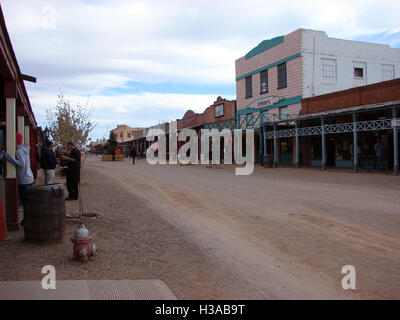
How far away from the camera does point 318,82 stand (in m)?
26.5

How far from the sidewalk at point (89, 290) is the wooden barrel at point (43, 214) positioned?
1637 mm

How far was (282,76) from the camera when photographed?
2809 centimetres

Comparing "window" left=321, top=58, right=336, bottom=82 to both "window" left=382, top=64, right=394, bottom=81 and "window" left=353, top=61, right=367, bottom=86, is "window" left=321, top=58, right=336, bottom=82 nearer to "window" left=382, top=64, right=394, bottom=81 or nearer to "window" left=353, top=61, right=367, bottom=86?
"window" left=353, top=61, right=367, bottom=86

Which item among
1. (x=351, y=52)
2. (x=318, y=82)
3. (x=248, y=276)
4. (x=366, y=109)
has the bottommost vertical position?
(x=248, y=276)

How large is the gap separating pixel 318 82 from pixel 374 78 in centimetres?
525

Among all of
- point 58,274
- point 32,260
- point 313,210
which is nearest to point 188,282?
point 58,274

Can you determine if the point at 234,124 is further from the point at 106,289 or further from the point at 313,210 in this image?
the point at 106,289

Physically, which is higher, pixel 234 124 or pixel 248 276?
pixel 234 124

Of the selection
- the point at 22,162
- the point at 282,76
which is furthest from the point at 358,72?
the point at 22,162

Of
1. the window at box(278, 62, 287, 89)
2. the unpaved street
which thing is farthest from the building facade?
the unpaved street

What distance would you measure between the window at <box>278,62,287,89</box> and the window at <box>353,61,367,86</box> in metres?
5.15

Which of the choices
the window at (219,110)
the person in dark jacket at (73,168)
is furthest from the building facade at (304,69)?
the person in dark jacket at (73,168)

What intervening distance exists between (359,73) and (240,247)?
25.7 m
